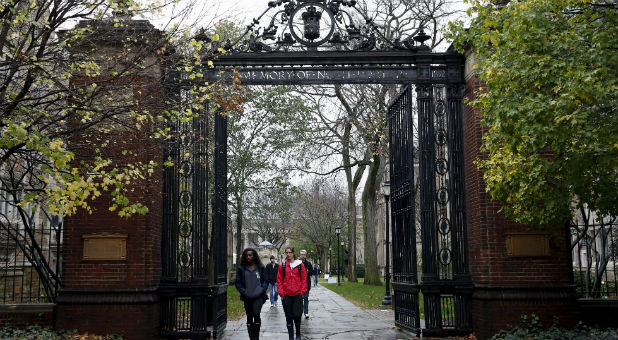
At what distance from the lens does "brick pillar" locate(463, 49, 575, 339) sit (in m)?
10.7

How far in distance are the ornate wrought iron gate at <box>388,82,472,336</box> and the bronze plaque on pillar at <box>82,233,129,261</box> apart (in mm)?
5298

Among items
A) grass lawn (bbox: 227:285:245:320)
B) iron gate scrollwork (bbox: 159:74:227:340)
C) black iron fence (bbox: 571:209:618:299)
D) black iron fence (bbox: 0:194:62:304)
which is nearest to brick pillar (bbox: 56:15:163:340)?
iron gate scrollwork (bbox: 159:74:227:340)

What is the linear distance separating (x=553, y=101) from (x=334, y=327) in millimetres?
7999

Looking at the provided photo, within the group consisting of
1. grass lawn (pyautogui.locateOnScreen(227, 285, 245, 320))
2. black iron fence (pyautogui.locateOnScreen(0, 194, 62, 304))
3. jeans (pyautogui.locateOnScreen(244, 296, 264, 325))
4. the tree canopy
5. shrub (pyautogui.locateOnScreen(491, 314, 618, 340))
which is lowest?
grass lawn (pyautogui.locateOnScreen(227, 285, 245, 320))

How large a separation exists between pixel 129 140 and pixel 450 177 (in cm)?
592

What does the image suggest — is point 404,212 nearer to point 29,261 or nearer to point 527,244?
point 527,244

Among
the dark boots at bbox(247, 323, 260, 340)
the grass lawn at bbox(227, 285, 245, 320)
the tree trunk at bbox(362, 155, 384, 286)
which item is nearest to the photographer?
the dark boots at bbox(247, 323, 260, 340)

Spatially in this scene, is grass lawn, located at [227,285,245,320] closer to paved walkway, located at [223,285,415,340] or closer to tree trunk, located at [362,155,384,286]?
paved walkway, located at [223,285,415,340]

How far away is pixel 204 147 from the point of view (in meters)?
11.6

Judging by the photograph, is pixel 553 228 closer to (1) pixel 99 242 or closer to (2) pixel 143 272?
(2) pixel 143 272

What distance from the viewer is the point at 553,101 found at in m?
7.95

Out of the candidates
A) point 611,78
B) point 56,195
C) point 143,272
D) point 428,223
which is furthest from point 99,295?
point 611,78

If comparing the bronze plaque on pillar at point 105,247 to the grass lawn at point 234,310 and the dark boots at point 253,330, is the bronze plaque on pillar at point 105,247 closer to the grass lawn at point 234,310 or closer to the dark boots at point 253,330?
the dark boots at point 253,330

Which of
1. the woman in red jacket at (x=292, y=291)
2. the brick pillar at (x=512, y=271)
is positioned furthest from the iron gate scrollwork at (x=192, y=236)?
the brick pillar at (x=512, y=271)
